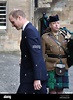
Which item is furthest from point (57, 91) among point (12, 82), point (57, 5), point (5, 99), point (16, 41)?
point (57, 5)

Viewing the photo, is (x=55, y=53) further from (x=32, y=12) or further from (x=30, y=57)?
(x=32, y=12)

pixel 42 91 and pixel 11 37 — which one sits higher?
pixel 42 91

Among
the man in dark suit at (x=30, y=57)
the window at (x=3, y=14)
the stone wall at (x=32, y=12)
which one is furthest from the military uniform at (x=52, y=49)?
the window at (x=3, y=14)

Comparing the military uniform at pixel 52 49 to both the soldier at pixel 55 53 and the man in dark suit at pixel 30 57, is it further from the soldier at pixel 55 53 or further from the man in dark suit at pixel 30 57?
the man in dark suit at pixel 30 57

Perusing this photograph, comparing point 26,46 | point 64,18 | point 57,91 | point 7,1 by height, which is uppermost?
point 26,46

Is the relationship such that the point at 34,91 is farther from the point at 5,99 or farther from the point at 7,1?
the point at 7,1

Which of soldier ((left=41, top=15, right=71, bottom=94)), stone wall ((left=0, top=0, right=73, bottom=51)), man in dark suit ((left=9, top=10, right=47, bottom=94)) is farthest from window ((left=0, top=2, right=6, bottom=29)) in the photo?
man in dark suit ((left=9, top=10, right=47, bottom=94))

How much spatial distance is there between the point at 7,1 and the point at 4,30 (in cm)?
140

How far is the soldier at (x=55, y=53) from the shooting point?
5.55m

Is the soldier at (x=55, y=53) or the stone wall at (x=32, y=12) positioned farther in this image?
the stone wall at (x=32, y=12)

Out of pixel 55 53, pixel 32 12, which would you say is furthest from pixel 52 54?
pixel 32 12

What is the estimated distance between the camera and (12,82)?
10.4 metres

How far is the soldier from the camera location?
5.55 m

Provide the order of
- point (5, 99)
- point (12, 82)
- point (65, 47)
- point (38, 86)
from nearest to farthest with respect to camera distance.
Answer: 1. point (5, 99)
2. point (38, 86)
3. point (65, 47)
4. point (12, 82)
